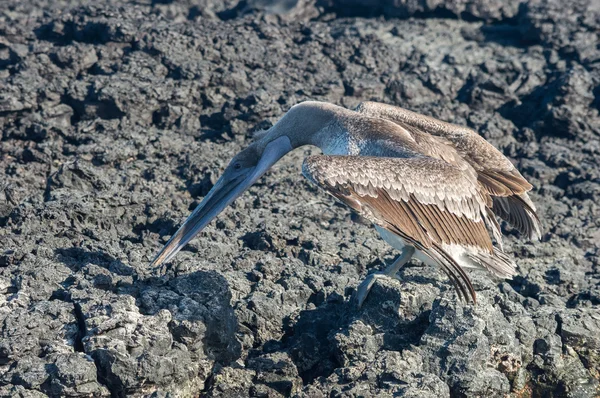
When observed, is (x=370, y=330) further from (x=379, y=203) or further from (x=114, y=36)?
(x=114, y=36)

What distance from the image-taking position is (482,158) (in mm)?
9398

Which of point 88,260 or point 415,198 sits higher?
point 415,198

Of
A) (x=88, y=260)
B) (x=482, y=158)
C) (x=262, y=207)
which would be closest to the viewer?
(x=88, y=260)

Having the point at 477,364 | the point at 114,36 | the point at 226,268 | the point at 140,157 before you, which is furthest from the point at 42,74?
the point at 477,364

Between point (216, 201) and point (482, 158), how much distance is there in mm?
2676

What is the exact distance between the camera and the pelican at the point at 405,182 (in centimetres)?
755

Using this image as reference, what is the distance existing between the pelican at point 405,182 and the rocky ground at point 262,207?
1.44ft

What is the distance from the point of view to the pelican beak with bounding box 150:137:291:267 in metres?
8.55

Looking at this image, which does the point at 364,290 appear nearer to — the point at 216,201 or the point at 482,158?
the point at 216,201

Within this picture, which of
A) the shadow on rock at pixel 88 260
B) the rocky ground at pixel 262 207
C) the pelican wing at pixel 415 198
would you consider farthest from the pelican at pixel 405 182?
the rocky ground at pixel 262 207

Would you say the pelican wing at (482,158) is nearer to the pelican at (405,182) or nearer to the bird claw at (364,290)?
the pelican at (405,182)

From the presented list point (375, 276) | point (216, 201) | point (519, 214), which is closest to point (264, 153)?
point (216, 201)

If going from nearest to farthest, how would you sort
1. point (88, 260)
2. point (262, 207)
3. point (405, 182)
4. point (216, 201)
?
point (405, 182)
point (88, 260)
point (216, 201)
point (262, 207)

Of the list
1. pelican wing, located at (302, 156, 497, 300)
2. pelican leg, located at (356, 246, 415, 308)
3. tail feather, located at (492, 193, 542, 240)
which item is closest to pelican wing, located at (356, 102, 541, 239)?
tail feather, located at (492, 193, 542, 240)
